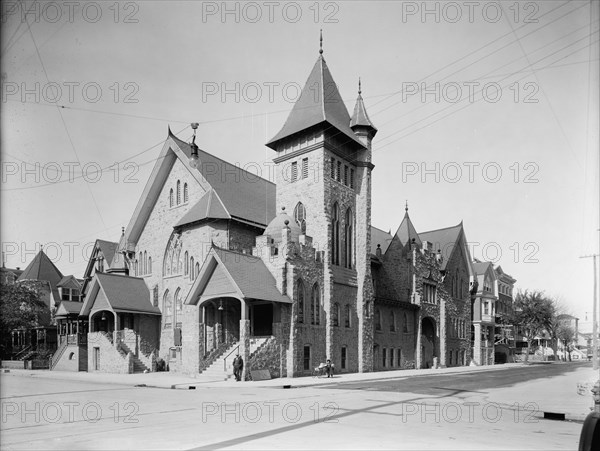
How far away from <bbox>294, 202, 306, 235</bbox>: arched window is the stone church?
0.07 m

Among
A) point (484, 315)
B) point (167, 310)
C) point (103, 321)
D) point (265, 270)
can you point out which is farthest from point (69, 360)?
point (484, 315)

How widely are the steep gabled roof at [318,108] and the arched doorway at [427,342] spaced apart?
768 inches

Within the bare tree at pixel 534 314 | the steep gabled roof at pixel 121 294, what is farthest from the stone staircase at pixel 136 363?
the bare tree at pixel 534 314

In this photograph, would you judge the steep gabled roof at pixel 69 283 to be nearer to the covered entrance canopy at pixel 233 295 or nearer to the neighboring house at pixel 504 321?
the covered entrance canopy at pixel 233 295

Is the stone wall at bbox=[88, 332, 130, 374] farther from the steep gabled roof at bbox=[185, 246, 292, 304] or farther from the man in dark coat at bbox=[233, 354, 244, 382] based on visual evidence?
the man in dark coat at bbox=[233, 354, 244, 382]

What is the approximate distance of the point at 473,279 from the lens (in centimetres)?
6375

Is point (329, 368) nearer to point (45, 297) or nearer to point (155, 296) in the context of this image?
point (155, 296)

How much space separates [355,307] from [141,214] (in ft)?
58.1

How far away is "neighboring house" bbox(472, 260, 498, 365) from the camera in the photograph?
61.2 m

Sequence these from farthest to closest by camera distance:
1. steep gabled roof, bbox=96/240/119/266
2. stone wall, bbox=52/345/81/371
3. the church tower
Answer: steep gabled roof, bbox=96/240/119/266 < stone wall, bbox=52/345/81/371 < the church tower

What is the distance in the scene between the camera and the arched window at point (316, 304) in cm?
3391

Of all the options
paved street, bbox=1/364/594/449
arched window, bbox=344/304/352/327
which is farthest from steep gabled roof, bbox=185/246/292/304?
paved street, bbox=1/364/594/449

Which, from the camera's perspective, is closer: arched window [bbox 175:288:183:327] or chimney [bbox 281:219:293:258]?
chimney [bbox 281:219:293:258]

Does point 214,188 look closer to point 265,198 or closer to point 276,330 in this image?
point 265,198
